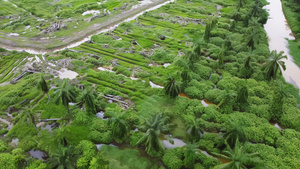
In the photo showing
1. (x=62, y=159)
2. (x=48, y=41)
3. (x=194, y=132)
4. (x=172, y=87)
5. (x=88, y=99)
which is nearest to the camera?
(x=62, y=159)

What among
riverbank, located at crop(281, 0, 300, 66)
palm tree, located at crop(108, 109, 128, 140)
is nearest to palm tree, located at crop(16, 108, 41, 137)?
palm tree, located at crop(108, 109, 128, 140)

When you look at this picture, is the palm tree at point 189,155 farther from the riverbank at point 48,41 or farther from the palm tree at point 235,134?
the riverbank at point 48,41

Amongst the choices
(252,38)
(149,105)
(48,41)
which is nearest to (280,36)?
(252,38)

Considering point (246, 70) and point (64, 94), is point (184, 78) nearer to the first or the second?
point (246, 70)

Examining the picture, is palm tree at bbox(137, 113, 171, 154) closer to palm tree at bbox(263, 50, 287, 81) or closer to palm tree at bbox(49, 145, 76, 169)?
palm tree at bbox(49, 145, 76, 169)

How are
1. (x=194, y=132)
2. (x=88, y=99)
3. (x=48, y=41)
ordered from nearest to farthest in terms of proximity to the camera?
1. (x=194, y=132)
2. (x=88, y=99)
3. (x=48, y=41)

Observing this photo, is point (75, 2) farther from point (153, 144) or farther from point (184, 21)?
point (153, 144)

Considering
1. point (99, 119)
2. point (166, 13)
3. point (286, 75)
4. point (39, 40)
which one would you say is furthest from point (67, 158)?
point (166, 13)

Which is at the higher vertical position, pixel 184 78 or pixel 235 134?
pixel 184 78
